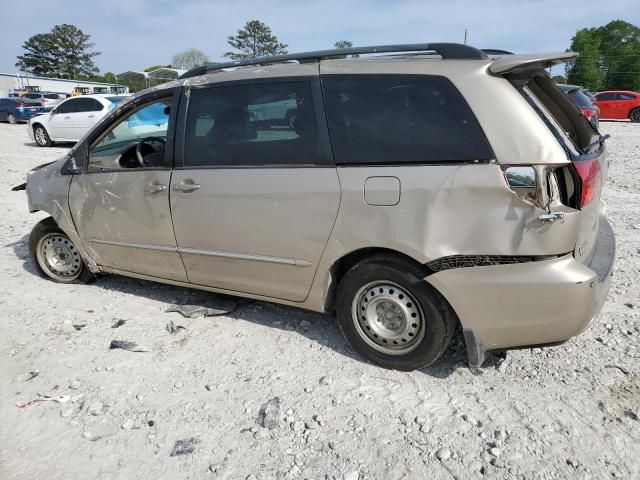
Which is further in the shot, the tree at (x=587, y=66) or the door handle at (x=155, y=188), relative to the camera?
the tree at (x=587, y=66)

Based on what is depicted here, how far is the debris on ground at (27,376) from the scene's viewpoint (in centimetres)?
312

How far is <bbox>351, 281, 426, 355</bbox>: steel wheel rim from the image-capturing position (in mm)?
2893

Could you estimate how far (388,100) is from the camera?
282cm

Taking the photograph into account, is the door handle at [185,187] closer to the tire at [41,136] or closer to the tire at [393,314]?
the tire at [393,314]

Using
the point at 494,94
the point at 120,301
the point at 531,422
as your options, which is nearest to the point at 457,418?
the point at 531,422

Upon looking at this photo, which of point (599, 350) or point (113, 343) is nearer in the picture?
point (599, 350)

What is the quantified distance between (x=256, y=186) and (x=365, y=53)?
3.63 feet

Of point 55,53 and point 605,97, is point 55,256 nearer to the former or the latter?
point 605,97

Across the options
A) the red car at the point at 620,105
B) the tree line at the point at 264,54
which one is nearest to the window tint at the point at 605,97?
the red car at the point at 620,105

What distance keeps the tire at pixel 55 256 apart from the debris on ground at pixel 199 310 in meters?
1.19

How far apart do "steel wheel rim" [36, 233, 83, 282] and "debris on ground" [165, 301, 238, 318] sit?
1275 millimetres

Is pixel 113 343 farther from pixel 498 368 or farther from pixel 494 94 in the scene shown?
pixel 494 94

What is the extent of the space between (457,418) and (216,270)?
6.35 ft

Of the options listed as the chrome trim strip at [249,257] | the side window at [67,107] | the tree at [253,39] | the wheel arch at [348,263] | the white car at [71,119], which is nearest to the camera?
the wheel arch at [348,263]
